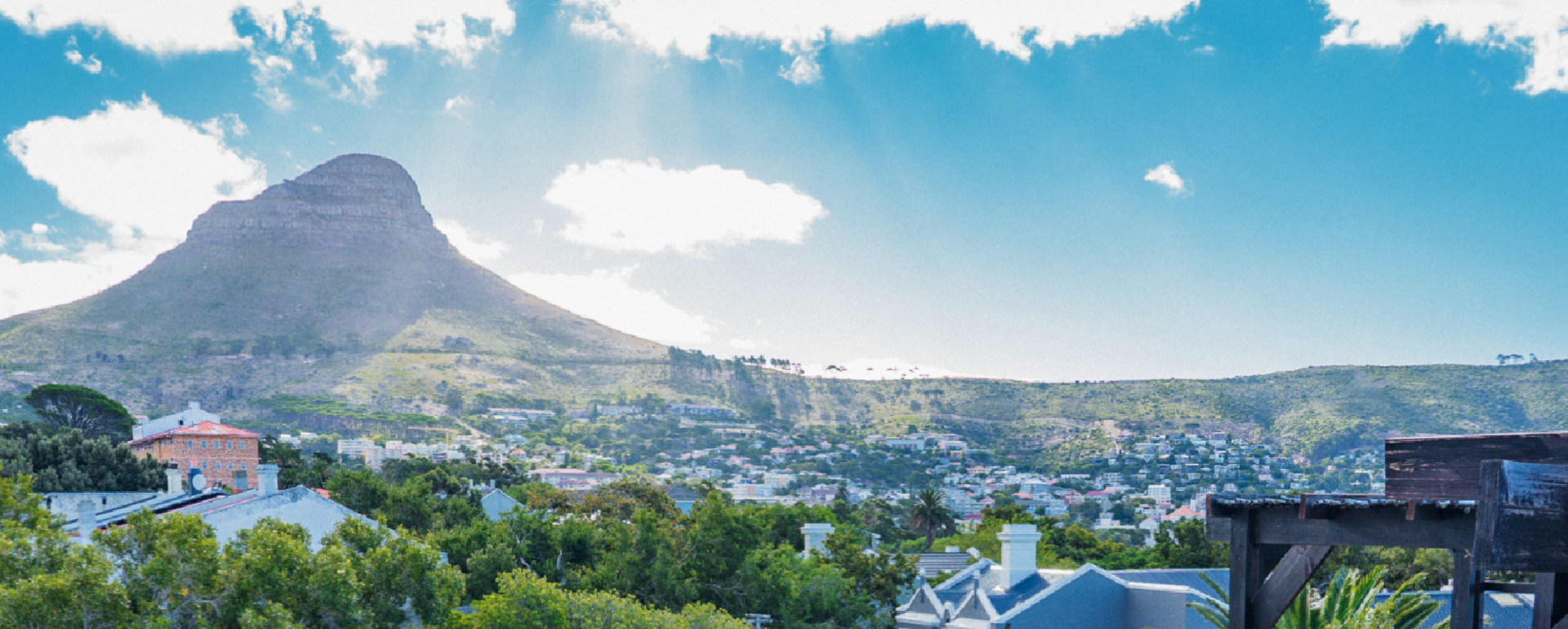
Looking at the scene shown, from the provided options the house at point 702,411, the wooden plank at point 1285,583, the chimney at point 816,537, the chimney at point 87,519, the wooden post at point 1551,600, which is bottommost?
the house at point 702,411

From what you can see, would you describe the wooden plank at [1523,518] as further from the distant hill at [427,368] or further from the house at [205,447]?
the distant hill at [427,368]

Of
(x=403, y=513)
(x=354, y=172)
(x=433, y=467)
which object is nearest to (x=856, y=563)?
(x=403, y=513)

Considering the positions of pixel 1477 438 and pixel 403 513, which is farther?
pixel 403 513

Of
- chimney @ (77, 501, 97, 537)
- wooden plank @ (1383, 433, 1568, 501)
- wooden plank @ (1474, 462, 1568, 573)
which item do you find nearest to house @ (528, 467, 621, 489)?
chimney @ (77, 501, 97, 537)

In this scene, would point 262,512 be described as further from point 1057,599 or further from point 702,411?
point 702,411

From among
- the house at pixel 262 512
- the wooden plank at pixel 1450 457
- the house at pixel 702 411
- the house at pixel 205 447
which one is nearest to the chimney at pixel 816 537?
the house at pixel 262 512

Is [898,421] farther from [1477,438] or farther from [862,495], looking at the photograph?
[1477,438]
